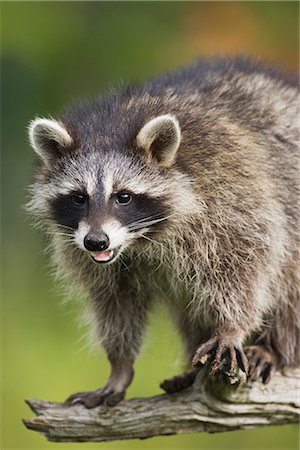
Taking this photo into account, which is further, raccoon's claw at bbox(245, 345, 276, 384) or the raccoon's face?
raccoon's claw at bbox(245, 345, 276, 384)

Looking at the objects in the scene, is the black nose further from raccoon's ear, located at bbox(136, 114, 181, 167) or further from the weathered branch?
the weathered branch

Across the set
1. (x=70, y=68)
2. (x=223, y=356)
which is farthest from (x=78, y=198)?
(x=70, y=68)

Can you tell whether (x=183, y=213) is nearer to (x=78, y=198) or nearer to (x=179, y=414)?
(x=78, y=198)

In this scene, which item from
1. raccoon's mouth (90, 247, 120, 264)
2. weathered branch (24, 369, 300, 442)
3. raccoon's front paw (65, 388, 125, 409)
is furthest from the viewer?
raccoon's front paw (65, 388, 125, 409)

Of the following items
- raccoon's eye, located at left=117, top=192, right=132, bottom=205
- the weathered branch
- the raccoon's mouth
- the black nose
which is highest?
raccoon's eye, located at left=117, top=192, right=132, bottom=205

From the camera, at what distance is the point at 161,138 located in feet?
24.3

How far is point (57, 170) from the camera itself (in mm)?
7570

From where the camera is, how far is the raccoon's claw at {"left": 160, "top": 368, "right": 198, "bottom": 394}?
810 centimetres

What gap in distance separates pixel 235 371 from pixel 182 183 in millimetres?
1289

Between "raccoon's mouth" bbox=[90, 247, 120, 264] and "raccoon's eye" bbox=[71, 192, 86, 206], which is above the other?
"raccoon's eye" bbox=[71, 192, 86, 206]

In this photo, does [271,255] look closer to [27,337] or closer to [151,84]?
[151,84]

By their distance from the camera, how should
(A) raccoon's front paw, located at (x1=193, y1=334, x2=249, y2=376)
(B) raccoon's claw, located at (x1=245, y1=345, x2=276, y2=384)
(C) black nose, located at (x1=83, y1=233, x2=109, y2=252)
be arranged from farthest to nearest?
1. (B) raccoon's claw, located at (x1=245, y1=345, x2=276, y2=384)
2. (A) raccoon's front paw, located at (x1=193, y1=334, x2=249, y2=376)
3. (C) black nose, located at (x1=83, y1=233, x2=109, y2=252)

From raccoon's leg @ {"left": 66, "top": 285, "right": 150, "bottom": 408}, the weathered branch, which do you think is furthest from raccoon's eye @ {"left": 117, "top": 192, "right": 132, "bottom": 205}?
the weathered branch

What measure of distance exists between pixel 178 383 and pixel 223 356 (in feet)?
2.44
